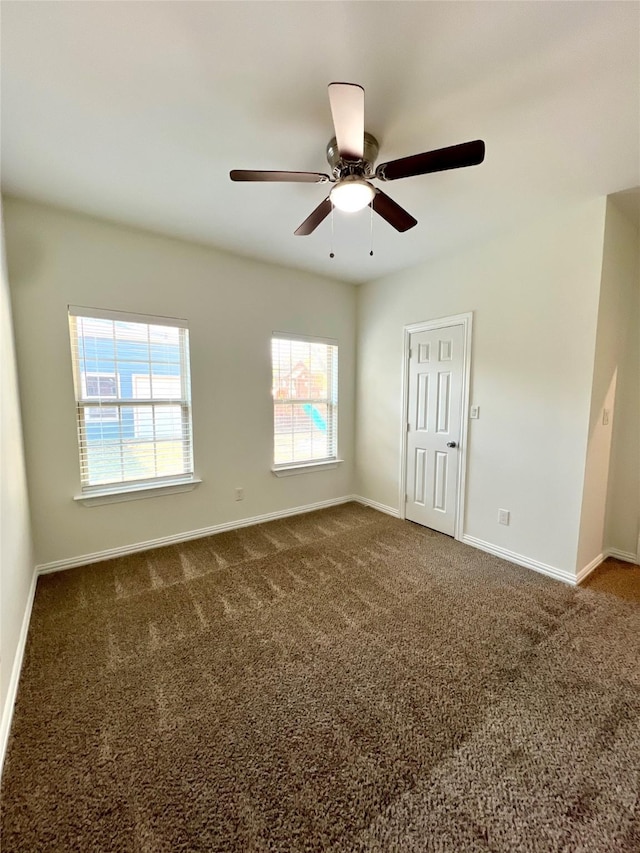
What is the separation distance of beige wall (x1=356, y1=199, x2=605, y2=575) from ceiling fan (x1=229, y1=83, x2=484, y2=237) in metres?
1.31

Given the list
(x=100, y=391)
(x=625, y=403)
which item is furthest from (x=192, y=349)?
(x=625, y=403)

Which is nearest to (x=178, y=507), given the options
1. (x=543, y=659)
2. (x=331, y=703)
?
(x=331, y=703)

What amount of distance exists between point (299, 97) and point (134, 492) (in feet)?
9.37

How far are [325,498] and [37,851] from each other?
10.7 ft

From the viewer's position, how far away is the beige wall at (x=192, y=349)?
2.50 m

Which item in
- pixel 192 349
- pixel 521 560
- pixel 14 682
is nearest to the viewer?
pixel 14 682

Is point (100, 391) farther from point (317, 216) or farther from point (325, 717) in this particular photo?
point (325, 717)

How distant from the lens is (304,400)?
387 cm

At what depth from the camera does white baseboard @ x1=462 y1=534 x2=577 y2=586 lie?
8.43 ft

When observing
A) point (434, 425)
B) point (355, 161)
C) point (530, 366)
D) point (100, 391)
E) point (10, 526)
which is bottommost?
point (10, 526)

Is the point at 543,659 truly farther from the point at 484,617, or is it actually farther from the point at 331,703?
the point at 331,703

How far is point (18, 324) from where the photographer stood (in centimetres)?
243

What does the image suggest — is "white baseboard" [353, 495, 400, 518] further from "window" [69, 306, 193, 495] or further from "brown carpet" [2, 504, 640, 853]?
"window" [69, 306, 193, 495]

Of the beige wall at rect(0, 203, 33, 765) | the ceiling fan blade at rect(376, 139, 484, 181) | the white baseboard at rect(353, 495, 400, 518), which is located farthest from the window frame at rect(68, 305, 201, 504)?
the ceiling fan blade at rect(376, 139, 484, 181)
